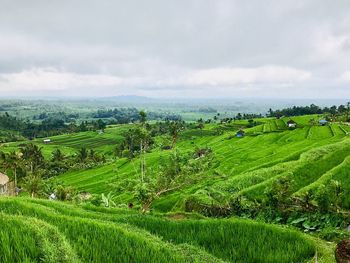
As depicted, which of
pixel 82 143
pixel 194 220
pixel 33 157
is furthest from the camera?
pixel 82 143

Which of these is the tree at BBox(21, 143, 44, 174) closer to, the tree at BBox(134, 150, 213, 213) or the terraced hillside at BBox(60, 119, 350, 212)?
the terraced hillside at BBox(60, 119, 350, 212)

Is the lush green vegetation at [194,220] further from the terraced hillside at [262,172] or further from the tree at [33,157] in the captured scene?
the tree at [33,157]

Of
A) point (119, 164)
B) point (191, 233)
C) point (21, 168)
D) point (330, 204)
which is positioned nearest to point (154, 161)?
point (119, 164)

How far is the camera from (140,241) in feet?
24.2

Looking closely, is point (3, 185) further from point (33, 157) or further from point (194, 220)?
point (194, 220)

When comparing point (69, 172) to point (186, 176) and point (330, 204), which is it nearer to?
point (186, 176)

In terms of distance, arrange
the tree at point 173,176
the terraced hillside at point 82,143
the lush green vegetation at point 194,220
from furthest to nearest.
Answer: the terraced hillside at point 82,143 → the tree at point 173,176 → the lush green vegetation at point 194,220

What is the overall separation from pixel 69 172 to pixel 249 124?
66797 mm

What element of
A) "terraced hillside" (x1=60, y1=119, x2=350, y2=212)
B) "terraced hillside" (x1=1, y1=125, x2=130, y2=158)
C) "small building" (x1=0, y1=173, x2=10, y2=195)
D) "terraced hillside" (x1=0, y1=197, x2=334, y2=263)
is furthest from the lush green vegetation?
"terraced hillside" (x1=1, y1=125, x2=130, y2=158)

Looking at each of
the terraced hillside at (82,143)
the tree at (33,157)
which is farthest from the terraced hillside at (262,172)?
the terraced hillside at (82,143)

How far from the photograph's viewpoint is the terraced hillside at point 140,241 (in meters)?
6.00

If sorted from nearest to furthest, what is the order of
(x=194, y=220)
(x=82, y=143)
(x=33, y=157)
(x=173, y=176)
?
(x=194, y=220)
(x=173, y=176)
(x=33, y=157)
(x=82, y=143)

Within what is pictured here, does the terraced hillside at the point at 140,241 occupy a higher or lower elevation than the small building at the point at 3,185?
higher

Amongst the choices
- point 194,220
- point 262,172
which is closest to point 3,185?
point 262,172
